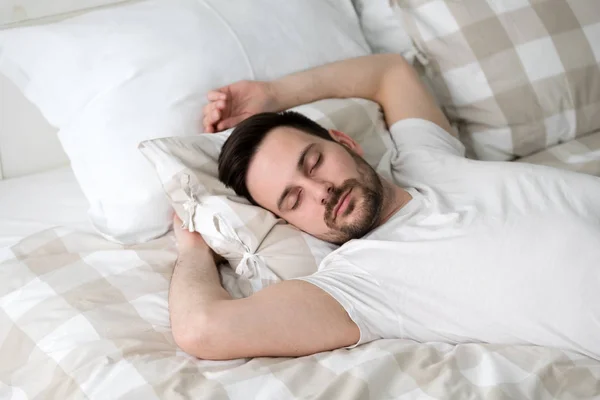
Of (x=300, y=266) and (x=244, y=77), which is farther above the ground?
(x=244, y=77)

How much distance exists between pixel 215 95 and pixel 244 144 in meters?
0.16

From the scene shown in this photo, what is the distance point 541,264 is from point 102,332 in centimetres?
80

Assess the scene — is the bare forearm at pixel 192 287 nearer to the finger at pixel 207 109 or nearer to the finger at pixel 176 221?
the finger at pixel 176 221

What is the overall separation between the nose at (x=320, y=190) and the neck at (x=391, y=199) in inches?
5.3

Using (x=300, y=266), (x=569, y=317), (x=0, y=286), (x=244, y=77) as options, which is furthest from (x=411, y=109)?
Answer: (x=0, y=286)

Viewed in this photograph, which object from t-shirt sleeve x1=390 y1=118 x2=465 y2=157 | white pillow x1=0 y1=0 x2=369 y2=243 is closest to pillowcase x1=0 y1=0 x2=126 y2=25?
white pillow x1=0 y1=0 x2=369 y2=243

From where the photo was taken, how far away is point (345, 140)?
1534 millimetres

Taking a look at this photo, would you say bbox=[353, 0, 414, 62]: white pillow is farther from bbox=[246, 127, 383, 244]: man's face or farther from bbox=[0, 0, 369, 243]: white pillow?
bbox=[246, 127, 383, 244]: man's face

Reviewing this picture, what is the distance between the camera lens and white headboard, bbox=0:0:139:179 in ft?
5.33

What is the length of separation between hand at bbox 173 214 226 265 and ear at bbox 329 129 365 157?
39cm

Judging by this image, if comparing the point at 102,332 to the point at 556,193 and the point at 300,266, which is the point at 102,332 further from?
the point at 556,193

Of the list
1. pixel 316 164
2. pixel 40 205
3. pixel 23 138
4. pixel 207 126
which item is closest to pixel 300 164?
pixel 316 164

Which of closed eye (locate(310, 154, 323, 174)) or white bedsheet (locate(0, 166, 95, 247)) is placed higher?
closed eye (locate(310, 154, 323, 174))

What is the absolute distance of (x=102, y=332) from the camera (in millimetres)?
1165
